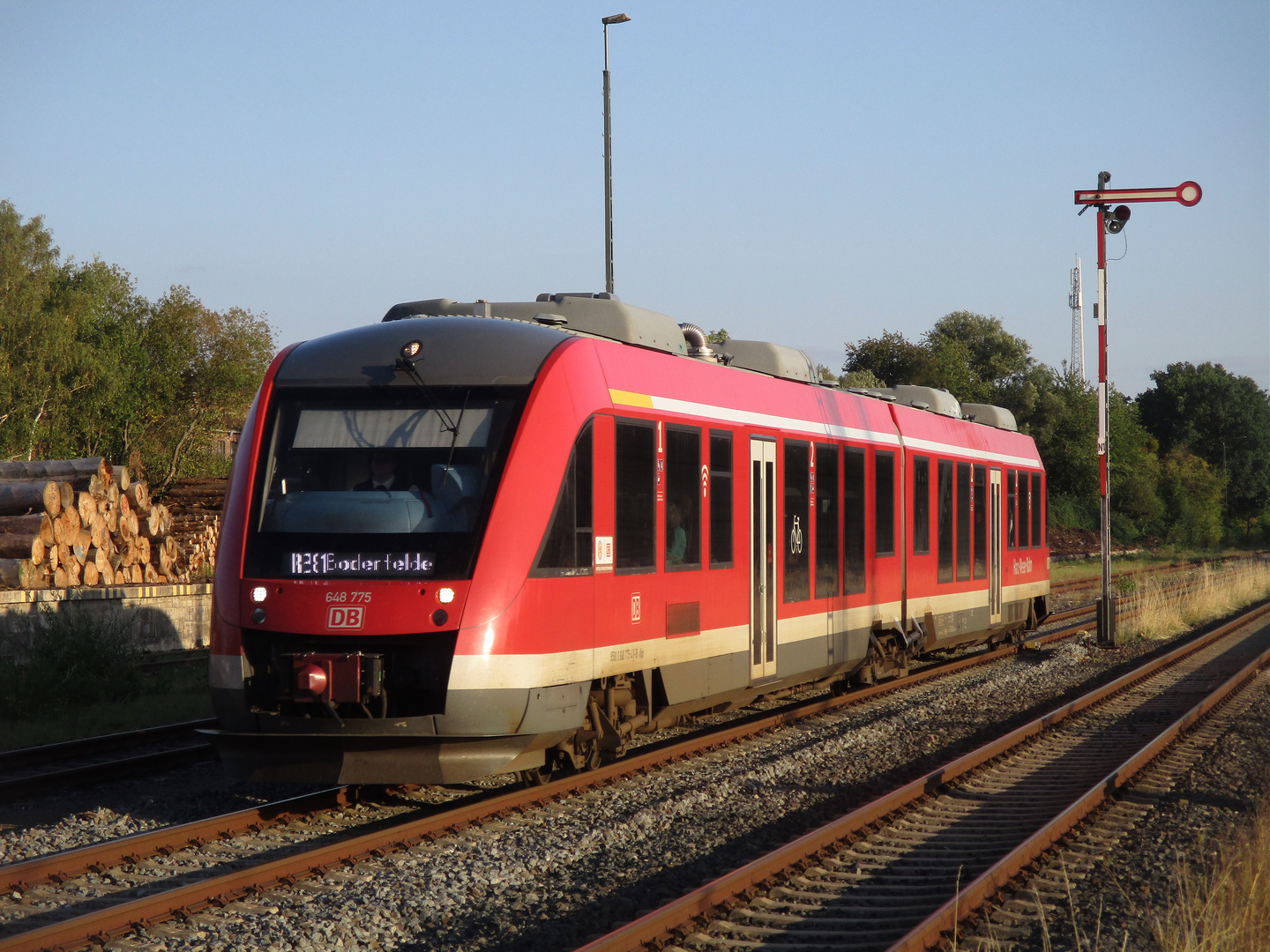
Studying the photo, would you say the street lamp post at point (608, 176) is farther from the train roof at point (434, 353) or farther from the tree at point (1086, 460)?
the tree at point (1086, 460)

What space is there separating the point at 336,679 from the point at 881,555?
747cm

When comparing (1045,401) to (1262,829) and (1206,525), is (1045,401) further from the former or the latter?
(1262,829)

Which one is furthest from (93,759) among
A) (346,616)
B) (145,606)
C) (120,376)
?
(120,376)

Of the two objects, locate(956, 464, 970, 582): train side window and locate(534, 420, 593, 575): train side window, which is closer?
locate(534, 420, 593, 575): train side window

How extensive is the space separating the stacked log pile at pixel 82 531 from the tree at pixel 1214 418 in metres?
80.6

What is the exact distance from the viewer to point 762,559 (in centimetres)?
1077

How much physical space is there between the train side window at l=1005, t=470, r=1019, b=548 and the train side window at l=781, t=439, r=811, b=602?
7263mm

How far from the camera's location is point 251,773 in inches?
299

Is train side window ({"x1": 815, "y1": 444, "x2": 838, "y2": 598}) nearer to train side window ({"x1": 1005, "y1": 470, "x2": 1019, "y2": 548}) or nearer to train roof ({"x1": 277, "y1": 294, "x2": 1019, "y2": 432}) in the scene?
train roof ({"x1": 277, "y1": 294, "x2": 1019, "y2": 432})

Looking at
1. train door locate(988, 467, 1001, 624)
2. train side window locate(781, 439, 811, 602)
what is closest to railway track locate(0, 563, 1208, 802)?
train side window locate(781, 439, 811, 602)

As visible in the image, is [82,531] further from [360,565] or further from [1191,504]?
[1191,504]

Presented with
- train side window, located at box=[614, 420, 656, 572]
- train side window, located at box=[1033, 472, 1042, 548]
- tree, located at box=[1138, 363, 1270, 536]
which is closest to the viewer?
train side window, located at box=[614, 420, 656, 572]

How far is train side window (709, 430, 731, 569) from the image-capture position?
996 centimetres

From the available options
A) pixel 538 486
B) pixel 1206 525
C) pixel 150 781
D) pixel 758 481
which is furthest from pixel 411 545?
pixel 1206 525
